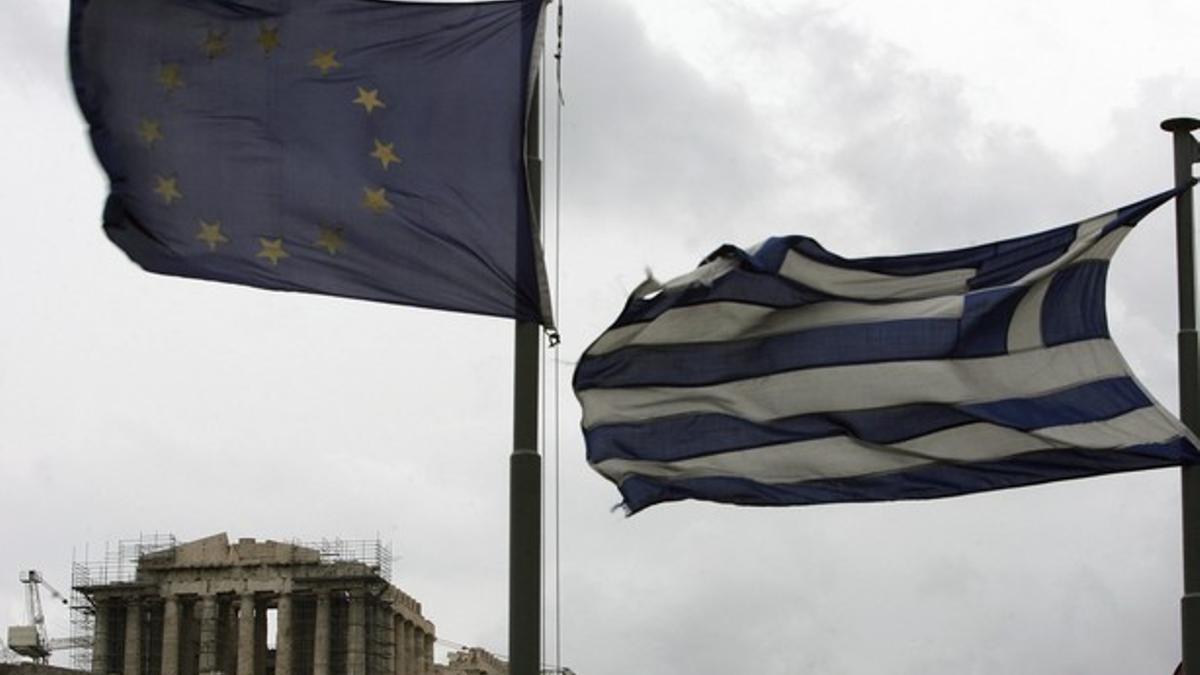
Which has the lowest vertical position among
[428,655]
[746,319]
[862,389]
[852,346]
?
[862,389]

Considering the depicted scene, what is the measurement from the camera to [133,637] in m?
152

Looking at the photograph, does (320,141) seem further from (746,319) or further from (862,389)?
(862,389)

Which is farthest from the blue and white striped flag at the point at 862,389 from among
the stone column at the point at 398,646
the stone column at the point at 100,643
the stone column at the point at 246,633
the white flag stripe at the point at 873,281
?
the stone column at the point at 100,643

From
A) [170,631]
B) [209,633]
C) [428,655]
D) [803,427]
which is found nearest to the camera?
[803,427]

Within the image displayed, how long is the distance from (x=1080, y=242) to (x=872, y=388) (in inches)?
73.7

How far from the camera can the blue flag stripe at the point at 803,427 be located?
17422 mm

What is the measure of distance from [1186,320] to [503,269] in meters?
6.25

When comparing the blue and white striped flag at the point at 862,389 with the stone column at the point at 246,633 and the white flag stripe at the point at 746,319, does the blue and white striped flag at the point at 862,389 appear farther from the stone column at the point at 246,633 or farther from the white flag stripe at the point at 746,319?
the stone column at the point at 246,633

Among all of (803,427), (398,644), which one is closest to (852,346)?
(803,427)

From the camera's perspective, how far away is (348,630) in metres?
148

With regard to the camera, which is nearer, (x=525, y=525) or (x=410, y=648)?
(x=525, y=525)

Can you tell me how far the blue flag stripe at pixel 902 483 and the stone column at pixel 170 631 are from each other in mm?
137616

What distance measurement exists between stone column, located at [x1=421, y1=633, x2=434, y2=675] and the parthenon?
4.95m

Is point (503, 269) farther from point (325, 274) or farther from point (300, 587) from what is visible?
point (300, 587)
